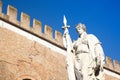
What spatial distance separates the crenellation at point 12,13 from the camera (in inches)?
470

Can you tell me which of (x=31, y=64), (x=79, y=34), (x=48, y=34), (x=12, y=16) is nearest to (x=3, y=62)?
(x=31, y=64)

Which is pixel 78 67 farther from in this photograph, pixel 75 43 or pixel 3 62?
pixel 3 62

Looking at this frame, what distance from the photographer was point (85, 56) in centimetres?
427

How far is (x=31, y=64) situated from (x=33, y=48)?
79cm

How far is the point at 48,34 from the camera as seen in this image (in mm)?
13398

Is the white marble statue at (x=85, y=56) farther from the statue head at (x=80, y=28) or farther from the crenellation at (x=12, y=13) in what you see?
the crenellation at (x=12, y=13)

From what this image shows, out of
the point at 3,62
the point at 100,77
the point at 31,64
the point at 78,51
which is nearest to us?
the point at 100,77

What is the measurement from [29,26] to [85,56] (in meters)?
8.62

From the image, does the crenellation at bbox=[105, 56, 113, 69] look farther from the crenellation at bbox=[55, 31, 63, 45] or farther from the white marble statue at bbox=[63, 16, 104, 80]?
the white marble statue at bbox=[63, 16, 104, 80]

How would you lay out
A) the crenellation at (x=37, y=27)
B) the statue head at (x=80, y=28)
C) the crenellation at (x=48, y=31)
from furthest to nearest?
the crenellation at (x=48, y=31) < the crenellation at (x=37, y=27) < the statue head at (x=80, y=28)

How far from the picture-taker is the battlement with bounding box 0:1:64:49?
1192 centimetres

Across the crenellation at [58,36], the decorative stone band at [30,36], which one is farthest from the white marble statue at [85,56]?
the crenellation at [58,36]

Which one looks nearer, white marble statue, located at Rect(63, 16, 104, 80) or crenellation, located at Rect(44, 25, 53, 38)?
white marble statue, located at Rect(63, 16, 104, 80)

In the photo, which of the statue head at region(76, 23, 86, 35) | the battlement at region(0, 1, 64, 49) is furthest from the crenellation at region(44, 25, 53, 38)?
the statue head at region(76, 23, 86, 35)
